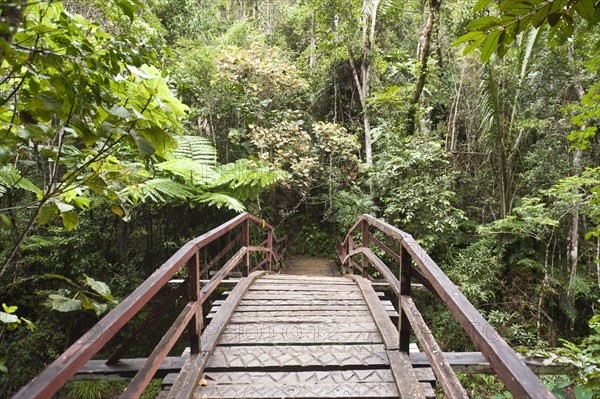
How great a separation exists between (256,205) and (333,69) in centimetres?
566

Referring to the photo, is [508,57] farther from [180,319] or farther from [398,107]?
[180,319]

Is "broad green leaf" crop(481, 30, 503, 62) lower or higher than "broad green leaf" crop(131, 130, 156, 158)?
higher

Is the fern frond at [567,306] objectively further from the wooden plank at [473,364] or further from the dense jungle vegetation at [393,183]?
the wooden plank at [473,364]

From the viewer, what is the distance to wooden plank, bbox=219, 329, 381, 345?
282 cm

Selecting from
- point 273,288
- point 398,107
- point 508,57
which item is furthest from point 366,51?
point 273,288

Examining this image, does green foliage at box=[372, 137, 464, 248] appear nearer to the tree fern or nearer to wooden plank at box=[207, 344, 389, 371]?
the tree fern

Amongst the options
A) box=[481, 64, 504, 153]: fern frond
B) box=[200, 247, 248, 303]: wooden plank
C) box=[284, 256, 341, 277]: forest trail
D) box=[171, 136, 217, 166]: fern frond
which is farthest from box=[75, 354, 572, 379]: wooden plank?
box=[284, 256, 341, 277]: forest trail

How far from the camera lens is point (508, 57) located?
8.00 m

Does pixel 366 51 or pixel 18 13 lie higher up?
pixel 366 51

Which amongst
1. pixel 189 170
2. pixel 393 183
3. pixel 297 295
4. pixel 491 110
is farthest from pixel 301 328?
pixel 491 110

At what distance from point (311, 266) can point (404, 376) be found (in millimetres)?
8243

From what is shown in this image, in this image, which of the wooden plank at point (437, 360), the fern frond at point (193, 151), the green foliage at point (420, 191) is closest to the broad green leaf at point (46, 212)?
the wooden plank at point (437, 360)

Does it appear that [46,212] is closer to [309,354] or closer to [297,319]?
[309,354]

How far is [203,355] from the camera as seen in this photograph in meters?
2.52
